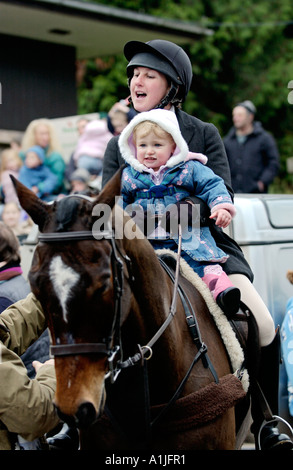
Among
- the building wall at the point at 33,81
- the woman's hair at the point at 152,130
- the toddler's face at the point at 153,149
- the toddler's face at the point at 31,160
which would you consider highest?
the building wall at the point at 33,81

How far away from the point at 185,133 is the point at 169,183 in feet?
1.61

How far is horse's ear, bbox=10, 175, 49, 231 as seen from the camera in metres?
2.50

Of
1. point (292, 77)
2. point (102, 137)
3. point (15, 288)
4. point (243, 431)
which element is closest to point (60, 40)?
point (102, 137)

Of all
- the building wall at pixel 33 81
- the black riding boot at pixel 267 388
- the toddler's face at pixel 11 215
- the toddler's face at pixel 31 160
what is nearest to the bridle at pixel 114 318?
the black riding boot at pixel 267 388

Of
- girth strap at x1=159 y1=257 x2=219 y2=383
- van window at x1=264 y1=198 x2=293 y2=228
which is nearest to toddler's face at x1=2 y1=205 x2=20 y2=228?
van window at x1=264 y1=198 x2=293 y2=228

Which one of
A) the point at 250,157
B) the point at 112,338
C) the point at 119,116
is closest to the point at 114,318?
the point at 112,338

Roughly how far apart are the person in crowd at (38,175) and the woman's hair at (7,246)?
15.4ft

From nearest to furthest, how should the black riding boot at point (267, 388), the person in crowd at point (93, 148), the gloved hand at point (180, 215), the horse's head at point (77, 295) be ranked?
the horse's head at point (77, 295), the gloved hand at point (180, 215), the black riding boot at point (267, 388), the person in crowd at point (93, 148)

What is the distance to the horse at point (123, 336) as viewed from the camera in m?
2.38

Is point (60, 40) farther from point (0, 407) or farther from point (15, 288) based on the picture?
point (0, 407)

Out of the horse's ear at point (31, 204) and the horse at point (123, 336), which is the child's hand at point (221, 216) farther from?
the horse's ear at point (31, 204)

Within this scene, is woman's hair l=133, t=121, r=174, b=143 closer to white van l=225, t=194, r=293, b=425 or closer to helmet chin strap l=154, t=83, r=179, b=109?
helmet chin strap l=154, t=83, r=179, b=109

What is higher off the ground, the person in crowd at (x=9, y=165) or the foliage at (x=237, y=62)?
the foliage at (x=237, y=62)

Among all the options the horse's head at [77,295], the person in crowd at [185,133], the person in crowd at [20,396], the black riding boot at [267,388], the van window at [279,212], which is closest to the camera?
the horse's head at [77,295]
